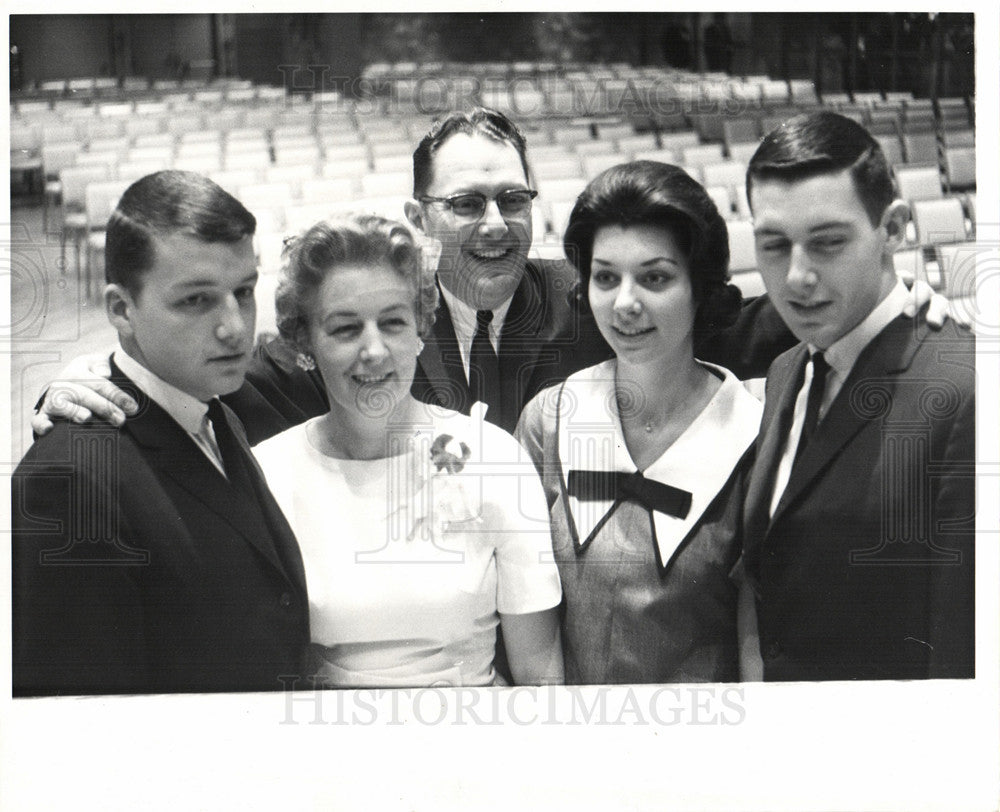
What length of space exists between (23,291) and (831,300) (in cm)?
247

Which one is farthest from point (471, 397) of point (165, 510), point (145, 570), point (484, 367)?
point (145, 570)

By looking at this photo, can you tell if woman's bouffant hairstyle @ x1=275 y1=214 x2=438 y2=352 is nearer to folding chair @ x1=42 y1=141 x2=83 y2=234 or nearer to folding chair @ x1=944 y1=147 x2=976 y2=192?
folding chair @ x1=42 y1=141 x2=83 y2=234

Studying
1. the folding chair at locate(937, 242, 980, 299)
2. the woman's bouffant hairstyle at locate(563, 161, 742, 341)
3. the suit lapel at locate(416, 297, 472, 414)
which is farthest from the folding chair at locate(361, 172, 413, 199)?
the folding chair at locate(937, 242, 980, 299)

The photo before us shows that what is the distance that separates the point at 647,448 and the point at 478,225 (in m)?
0.86

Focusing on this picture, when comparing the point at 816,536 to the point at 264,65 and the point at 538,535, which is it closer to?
the point at 538,535

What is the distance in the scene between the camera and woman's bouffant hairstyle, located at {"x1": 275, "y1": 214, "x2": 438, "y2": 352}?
3.59 metres

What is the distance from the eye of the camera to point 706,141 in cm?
369

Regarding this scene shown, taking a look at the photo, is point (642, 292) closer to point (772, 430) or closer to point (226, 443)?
point (772, 430)

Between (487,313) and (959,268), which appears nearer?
(487,313)

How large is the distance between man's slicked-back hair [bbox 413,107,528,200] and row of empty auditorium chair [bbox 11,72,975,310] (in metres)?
0.03

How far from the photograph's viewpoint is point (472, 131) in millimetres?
3684

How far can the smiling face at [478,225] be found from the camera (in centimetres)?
366

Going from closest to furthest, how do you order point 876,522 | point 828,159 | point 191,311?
point 191,311, point 828,159, point 876,522

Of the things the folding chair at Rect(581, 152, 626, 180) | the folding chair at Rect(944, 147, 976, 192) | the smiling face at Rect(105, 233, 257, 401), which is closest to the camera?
the smiling face at Rect(105, 233, 257, 401)
